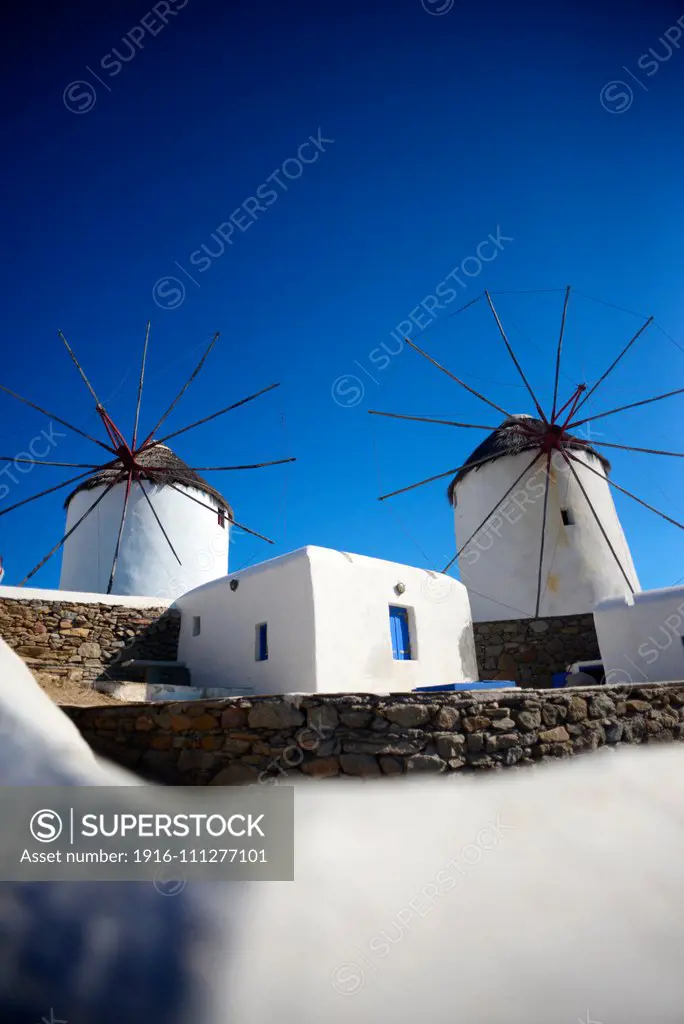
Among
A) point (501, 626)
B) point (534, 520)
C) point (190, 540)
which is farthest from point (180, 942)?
point (534, 520)

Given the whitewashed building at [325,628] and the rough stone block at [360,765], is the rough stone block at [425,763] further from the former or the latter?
the whitewashed building at [325,628]

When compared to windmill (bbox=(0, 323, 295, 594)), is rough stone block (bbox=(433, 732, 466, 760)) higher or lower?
lower

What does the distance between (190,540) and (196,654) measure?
5756 millimetres

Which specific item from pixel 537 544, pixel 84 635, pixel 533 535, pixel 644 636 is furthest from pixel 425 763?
pixel 533 535

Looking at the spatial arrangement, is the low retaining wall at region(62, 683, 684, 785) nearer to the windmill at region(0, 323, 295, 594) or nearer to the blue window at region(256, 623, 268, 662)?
the blue window at region(256, 623, 268, 662)

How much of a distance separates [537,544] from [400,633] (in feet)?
23.6

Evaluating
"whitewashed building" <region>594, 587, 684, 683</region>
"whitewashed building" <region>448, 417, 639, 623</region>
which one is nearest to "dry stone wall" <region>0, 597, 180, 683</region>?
"whitewashed building" <region>594, 587, 684, 683</region>

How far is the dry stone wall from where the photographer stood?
9047 mm

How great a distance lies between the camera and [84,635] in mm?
9609

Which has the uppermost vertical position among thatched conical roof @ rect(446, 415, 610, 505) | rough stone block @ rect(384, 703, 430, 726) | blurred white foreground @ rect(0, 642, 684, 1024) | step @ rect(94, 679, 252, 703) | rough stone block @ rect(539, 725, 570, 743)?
thatched conical roof @ rect(446, 415, 610, 505)

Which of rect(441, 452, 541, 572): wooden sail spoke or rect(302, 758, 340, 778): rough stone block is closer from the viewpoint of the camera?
rect(302, 758, 340, 778): rough stone block

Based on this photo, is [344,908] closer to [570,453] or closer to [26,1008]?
[26,1008]

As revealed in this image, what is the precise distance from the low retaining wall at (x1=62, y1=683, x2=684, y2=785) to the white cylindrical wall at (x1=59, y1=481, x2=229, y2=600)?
9253mm

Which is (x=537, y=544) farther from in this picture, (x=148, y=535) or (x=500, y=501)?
(x=148, y=535)
